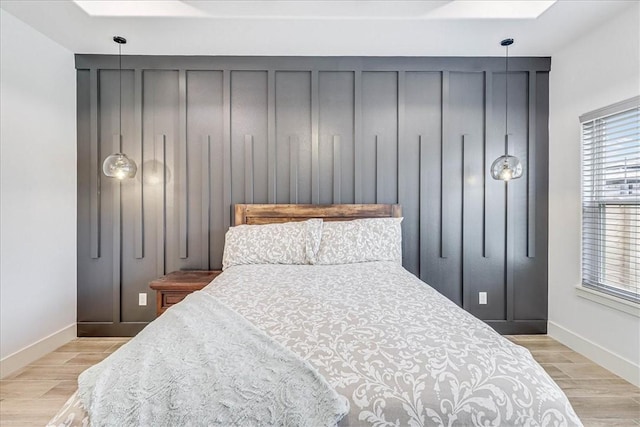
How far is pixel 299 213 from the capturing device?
307 centimetres

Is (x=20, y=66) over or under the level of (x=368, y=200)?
over

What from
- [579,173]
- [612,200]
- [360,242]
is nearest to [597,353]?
[612,200]

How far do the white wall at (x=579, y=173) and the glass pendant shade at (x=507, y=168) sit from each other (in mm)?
480

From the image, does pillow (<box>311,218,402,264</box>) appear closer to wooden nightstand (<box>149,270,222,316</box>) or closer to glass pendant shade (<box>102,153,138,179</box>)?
wooden nightstand (<box>149,270,222,316</box>)

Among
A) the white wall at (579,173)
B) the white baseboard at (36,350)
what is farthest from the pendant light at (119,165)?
the white wall at (579,173)

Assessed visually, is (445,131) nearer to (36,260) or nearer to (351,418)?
(351,418)

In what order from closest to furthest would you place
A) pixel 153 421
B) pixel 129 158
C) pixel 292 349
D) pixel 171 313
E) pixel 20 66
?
pixel 153 421
pixel 292 349
pixel 171 313
pixel 20 66
pixel 129 158

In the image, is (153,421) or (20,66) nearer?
(153,421)

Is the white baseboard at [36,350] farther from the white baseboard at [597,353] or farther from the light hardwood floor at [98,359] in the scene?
the white baseboard at [597,353]

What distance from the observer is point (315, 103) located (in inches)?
124

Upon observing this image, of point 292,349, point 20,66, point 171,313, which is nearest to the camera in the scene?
point 292,349

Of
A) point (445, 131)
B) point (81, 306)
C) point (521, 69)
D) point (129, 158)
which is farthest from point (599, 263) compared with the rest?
point (81, 306)

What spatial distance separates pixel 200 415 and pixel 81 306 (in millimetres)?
3047

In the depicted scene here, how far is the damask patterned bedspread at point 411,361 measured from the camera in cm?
90
